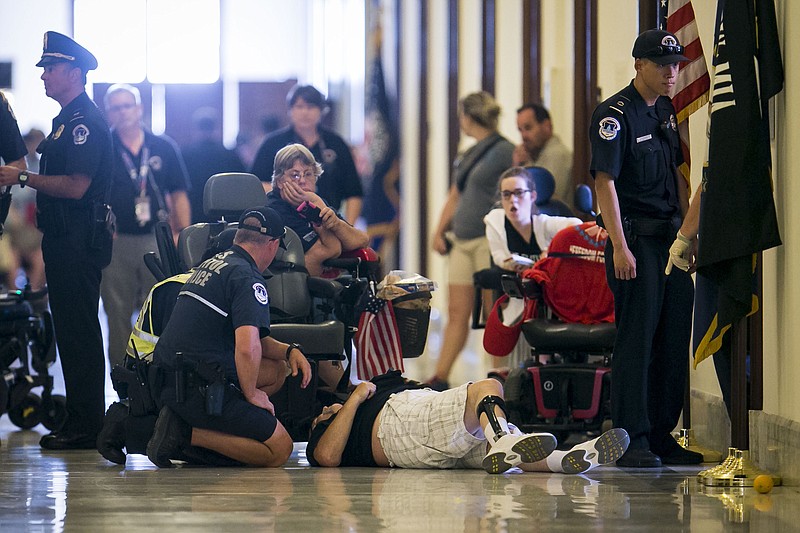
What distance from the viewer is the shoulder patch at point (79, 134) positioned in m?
6.18

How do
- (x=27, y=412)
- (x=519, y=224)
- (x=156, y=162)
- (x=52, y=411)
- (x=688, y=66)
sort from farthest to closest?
(x=156, y=162) → (x=519, y=224) → (x=27, y=412) → (x=52, y=411) → (x=688, y=66)

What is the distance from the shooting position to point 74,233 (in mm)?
6160

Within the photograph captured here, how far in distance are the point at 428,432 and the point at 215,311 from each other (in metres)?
0.88

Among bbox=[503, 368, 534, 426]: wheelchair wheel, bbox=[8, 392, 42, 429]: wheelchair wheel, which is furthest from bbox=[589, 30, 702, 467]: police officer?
bbox=[8, 392, 42, 429]: wheelchair wheel

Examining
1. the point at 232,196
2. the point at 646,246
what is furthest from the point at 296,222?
the point at 646,246

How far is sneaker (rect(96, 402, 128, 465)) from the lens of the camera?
5382mm

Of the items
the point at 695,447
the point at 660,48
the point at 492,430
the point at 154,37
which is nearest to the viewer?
the point at 492,430

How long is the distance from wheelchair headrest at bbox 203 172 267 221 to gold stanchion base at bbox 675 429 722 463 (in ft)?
6.83

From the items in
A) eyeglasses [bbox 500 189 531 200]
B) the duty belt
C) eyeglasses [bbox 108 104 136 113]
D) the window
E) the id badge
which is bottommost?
the duty belt

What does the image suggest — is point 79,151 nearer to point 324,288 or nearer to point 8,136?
point 8,136

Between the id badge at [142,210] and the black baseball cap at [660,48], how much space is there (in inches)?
138

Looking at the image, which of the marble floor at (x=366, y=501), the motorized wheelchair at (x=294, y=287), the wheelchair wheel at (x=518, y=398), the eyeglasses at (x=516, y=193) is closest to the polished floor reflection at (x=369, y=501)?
the marble floor at (x=366, y=501)

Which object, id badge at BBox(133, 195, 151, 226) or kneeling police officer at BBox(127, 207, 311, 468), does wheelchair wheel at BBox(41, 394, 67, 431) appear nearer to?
id badge at BBox(133, 195, 151, 226)

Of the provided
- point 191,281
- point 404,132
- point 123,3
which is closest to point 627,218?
point 191,281
